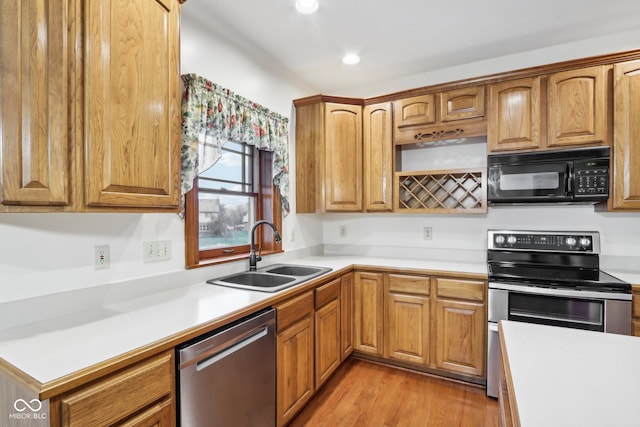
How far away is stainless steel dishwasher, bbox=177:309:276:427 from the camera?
1235mm

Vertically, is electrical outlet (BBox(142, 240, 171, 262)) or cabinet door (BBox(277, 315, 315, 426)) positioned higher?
electrical outlet (BBox(142, 240, 171, 262))

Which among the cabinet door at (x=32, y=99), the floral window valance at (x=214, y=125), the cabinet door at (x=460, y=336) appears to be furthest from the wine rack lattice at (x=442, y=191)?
the cabinet door at (x=32, y=99)

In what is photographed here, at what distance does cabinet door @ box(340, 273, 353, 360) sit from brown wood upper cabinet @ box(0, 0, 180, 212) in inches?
65.7

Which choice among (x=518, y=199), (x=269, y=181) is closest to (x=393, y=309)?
(x=518, y=199)

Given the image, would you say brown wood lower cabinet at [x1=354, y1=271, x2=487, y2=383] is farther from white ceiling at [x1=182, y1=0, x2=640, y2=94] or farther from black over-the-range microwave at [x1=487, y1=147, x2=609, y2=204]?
white ceiling at [x1=182, y1=0, x2=640, y2=94]

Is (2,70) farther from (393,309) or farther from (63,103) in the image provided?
(393,309)

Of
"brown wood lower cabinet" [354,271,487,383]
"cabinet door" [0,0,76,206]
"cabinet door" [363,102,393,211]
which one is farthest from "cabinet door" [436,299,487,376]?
"cabinet door" [0,0,76,206]

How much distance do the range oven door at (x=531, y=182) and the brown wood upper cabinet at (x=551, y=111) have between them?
0.49 ft

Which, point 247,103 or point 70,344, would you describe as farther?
point 247,103

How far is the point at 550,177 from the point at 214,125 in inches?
97.0

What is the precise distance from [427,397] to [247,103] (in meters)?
2.53

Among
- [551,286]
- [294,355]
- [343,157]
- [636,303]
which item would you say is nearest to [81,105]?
[294,355]

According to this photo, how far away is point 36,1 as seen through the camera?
1.05 meters
